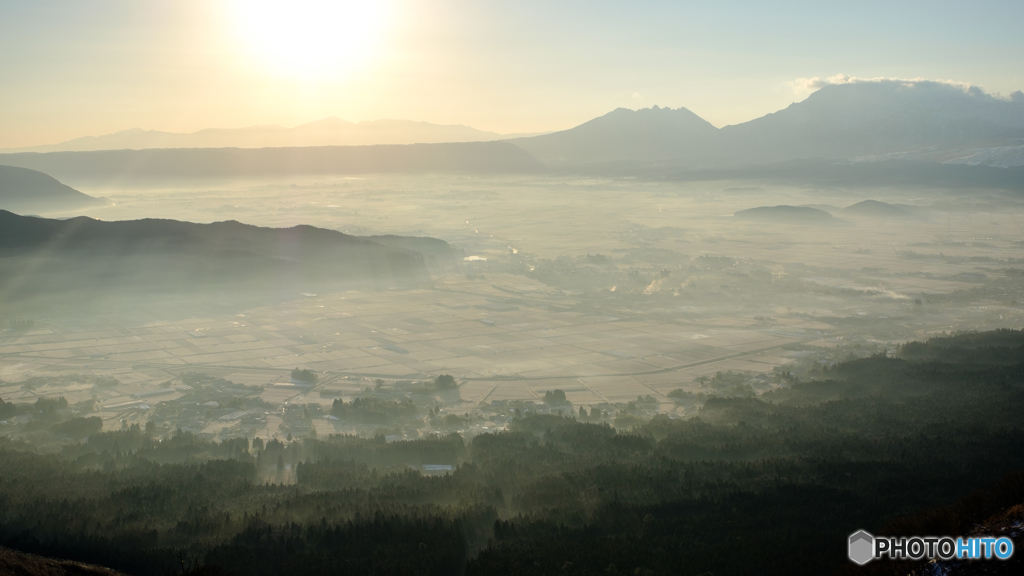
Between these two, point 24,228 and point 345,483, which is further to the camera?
point 24,228

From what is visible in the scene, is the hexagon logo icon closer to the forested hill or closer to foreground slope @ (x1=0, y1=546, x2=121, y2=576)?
foreground slope @ (x1=0, y1=546, x2=121, y2=576)

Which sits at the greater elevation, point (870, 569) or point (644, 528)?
point (870, 569)

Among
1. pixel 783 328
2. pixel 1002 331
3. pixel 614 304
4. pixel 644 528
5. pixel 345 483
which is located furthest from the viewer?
pixel 614 304

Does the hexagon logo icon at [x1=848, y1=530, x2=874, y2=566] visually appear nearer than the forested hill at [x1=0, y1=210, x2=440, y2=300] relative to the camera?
Yes

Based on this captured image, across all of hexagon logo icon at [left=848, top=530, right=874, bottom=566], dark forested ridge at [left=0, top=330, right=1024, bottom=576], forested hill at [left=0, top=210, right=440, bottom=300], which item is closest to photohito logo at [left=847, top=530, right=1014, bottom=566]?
hexagon logo icon at [left=848, top=530, right=874, bottom=566]

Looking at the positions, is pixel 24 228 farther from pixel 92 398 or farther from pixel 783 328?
pixel 783 328

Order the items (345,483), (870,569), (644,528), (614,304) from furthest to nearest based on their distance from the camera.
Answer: (614,304), (345,483), (644,528), (870,569)

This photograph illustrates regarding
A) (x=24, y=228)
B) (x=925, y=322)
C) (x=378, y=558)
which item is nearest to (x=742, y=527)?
(x=378, y=558)
